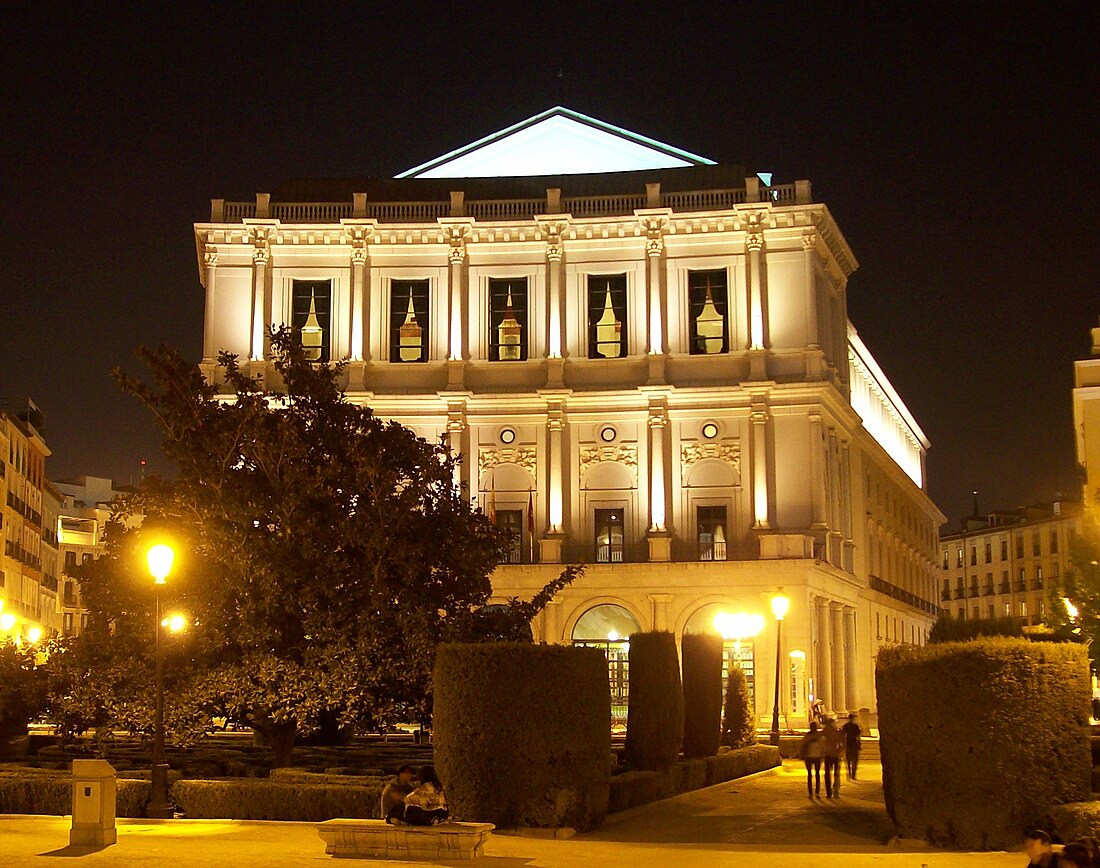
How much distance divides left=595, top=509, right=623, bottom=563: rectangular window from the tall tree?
30.3 m

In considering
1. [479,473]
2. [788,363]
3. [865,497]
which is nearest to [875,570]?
[865,497]

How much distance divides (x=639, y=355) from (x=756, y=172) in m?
12.0

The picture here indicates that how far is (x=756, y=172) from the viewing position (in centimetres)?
6862

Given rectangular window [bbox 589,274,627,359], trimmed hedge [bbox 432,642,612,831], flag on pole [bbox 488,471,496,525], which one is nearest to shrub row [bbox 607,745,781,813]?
trimmed hedge [bbox 432,642,612,831]

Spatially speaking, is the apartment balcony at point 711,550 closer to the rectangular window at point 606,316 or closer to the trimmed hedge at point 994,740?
the rectangular window at point 606,316

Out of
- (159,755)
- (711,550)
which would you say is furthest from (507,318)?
(159,755)

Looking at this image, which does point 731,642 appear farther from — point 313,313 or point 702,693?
point 702,693

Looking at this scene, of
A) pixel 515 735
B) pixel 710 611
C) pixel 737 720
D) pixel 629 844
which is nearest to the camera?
pixel 629 844

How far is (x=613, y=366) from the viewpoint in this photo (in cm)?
6184

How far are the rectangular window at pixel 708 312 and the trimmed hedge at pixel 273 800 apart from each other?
Answer: 39.5 metres

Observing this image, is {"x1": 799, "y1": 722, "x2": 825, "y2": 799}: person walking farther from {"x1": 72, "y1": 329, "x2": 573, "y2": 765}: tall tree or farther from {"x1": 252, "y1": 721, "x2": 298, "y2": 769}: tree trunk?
{"x1": 252, "y1": 721, "x2": 298, "y2": 769}: tree trunk

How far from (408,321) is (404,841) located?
45392 mm

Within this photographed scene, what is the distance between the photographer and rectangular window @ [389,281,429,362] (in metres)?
63.4

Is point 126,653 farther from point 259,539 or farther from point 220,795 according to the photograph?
point 220,795
